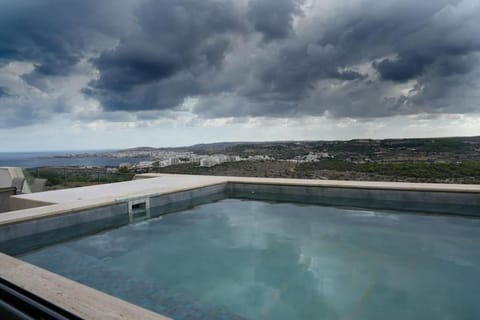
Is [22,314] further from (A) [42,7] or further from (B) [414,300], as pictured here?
(A) [42,7]

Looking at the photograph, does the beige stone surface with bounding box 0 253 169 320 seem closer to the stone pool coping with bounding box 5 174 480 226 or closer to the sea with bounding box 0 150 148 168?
the stone pool coping with bounding box 5 174 480 226

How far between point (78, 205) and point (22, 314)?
4745 millimetres

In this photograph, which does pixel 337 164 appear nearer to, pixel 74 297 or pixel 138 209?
pixel 138 209

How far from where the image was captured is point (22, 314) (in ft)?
2.97

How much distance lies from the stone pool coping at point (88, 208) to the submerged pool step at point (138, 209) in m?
0.12

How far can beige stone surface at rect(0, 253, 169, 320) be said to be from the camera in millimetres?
1621

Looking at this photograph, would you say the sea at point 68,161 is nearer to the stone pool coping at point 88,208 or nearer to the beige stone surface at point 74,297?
the stone pool coping at point 88,208

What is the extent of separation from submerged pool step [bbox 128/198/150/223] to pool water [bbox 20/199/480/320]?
0.30 m

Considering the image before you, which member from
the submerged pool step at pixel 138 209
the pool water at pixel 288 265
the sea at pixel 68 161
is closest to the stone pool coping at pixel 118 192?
the submerged pool step at pixel 138 209

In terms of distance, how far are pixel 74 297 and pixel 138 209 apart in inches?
180

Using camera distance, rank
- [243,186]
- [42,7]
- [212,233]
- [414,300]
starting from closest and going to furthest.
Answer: [414,300], [212,233], [42,7], [243,186]

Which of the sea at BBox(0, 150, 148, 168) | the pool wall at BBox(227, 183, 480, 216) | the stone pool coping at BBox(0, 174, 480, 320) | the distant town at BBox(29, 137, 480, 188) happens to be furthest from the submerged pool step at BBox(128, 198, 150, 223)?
the sea at BBox(0, 150, 148, 168)

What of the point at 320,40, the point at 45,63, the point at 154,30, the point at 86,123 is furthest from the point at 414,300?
the point at 86,123

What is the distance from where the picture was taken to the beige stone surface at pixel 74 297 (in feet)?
5.32
